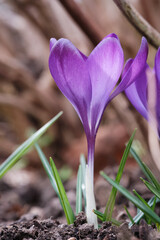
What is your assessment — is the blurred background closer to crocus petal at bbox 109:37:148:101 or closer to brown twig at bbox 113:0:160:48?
brown twig at bbox 113:0:160:48

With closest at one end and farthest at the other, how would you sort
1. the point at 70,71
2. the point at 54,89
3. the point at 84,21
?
the point at 70,71 < the point at 84,21 < the point at 54,89

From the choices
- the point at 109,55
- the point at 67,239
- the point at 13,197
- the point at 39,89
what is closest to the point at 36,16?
the point at 39,89

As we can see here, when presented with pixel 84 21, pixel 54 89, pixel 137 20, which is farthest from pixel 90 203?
pixel 54 89

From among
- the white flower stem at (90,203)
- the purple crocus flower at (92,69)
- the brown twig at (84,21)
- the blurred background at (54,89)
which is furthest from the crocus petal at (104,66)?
the blurred background at (54,89)

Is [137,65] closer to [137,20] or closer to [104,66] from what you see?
[104,66]

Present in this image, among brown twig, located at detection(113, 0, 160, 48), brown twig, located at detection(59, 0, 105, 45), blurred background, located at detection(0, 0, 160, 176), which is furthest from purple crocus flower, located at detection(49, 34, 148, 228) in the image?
blurred background, located at detection(0, 0, 160, 176)

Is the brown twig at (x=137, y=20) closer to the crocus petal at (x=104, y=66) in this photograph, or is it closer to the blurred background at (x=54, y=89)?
the crocus petal at (x=104, y=66)

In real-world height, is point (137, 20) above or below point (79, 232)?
above

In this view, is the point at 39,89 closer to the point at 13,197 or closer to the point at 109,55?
the point at 13,197
